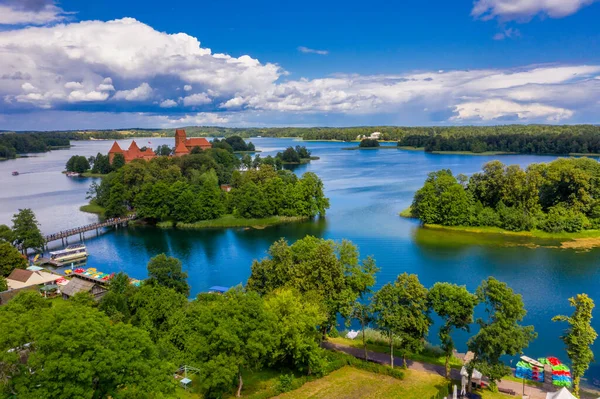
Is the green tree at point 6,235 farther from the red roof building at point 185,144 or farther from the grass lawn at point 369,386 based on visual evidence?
the red roof building at point 185,144

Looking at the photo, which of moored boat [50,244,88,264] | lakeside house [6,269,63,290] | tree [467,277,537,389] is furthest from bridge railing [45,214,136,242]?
tree [467,277,537,389]

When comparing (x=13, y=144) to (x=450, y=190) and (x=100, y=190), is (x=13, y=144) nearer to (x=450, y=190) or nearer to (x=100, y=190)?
(x=100, y=190)

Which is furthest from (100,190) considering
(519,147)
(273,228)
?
(519,147)

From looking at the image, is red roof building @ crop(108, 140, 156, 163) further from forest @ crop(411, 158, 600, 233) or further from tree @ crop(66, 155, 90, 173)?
forest @ crop(411, 158, 600, 233)

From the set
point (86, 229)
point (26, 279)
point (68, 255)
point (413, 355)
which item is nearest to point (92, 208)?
point (86, 229)

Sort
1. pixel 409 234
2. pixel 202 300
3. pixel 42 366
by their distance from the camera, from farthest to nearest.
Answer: pixel 409 234
pixel 202 300
pixel 42 366

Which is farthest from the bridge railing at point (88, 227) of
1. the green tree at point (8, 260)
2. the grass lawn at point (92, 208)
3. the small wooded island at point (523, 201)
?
the small wooded island at point (523, 201)
